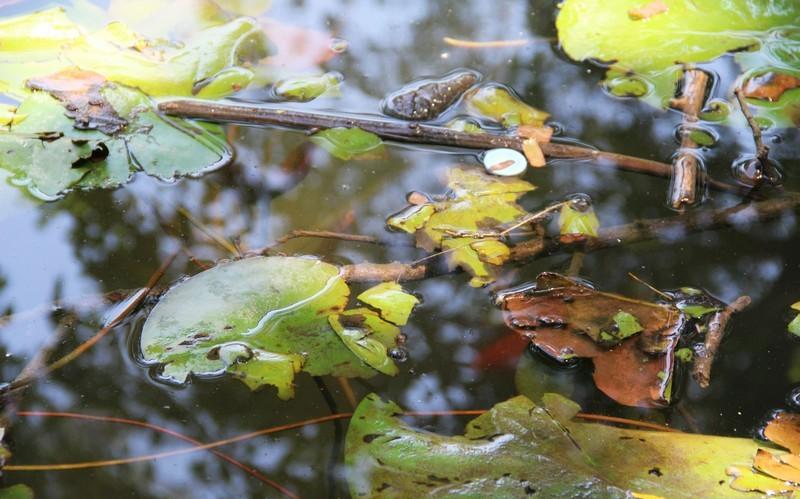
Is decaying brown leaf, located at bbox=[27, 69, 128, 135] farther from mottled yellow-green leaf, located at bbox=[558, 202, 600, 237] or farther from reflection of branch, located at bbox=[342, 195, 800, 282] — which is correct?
mottled yellow-green leaf, located at bbox=[558, 202, 600, 237]

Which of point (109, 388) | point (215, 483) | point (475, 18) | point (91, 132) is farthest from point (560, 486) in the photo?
point (475, 18)

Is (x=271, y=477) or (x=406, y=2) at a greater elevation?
(x=406, y=2)

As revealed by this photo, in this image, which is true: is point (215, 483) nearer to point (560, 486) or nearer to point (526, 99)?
point (560, 486)

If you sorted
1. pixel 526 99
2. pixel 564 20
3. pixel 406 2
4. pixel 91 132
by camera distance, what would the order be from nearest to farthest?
pixel 91 132, pixel 526 99, pixel 564 20, pixel 406 2

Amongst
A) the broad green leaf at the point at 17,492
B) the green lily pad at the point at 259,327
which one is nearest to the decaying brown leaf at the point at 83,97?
the green lily pad at the point at 259,327

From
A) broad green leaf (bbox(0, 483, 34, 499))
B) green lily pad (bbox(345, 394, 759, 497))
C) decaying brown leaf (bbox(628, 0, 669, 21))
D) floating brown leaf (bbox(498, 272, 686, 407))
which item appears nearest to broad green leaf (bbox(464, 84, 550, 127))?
decaying brown leaf (bbox(628, 0, 669, 21))

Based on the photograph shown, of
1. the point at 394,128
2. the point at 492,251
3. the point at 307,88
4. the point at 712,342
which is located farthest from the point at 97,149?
the point at 712,342

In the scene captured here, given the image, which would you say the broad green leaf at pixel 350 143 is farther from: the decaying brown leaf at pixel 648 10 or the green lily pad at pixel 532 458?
the decaying brown leaf at pixel 648 10
